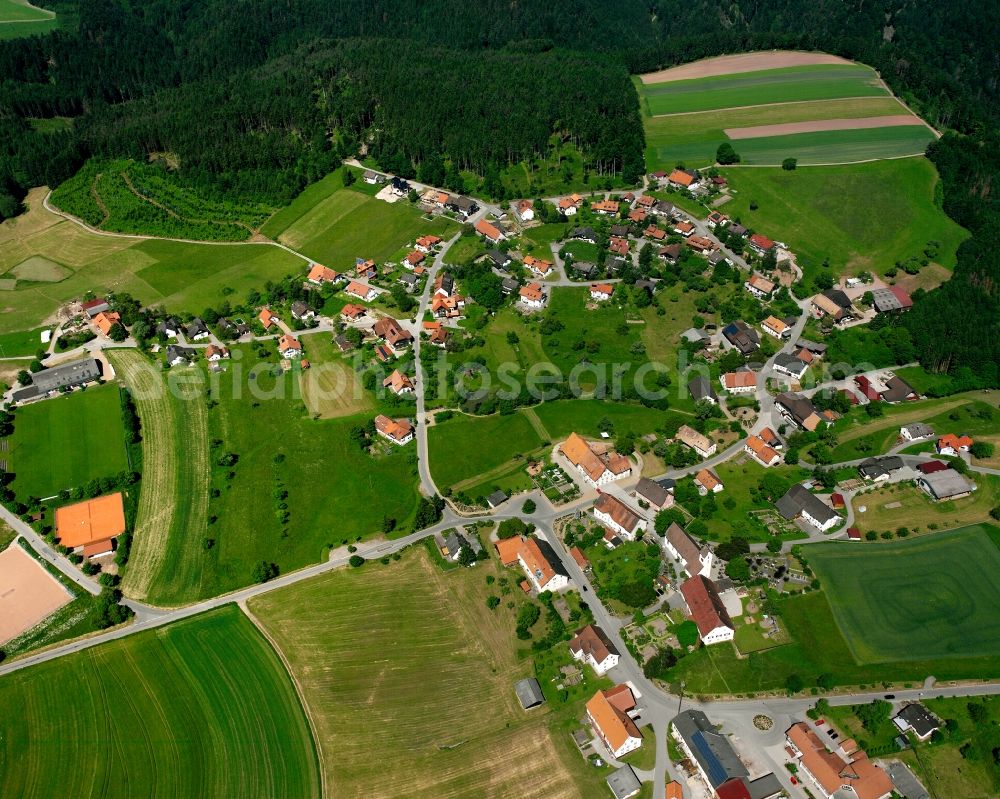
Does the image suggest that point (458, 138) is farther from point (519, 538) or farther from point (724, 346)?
point (519, 538)

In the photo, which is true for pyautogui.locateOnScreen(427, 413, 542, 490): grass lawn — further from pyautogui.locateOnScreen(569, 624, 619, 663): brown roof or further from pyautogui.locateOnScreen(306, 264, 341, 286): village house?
pyautogui.locateOnScreen(306, 264, 341, 286): village house

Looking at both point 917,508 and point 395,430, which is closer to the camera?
point 917,508

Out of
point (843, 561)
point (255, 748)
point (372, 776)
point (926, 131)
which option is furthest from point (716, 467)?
point (926, 131)

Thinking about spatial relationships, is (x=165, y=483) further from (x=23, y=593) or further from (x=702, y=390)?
(x=702, y=390)

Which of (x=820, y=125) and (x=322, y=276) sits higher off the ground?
(x=820, y=125)

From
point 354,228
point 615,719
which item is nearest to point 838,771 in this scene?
point 615,719

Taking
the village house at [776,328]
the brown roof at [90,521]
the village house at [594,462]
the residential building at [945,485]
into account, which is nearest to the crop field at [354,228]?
the village house at [776,328]
